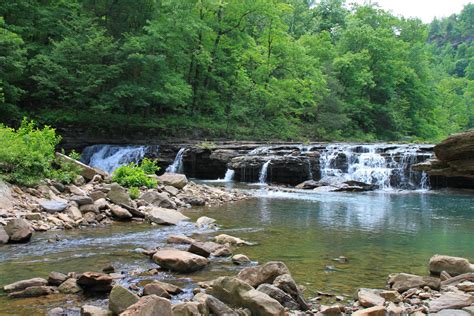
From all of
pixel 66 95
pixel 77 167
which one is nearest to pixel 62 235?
pixel 77 167

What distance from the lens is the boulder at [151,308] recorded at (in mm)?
3549

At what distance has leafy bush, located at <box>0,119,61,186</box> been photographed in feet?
32.0

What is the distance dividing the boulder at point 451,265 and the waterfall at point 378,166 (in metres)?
14.7

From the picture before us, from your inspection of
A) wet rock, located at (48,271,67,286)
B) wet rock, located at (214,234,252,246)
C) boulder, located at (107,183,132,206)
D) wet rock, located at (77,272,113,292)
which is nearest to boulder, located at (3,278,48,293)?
wet rock, located at (48,271,67,286)

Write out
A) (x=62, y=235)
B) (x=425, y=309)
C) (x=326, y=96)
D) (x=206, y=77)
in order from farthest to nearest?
1. (x=326, y=96)
2. (x=206, y=77)
3. (x=62, y=235)
4. (x=425, y=309)

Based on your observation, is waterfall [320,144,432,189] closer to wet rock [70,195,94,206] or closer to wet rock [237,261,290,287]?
wet rock [70,195,94,206]

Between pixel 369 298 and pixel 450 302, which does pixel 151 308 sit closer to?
pixel 369 298

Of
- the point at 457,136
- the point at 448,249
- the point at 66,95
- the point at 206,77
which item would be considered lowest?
the point at 448,249

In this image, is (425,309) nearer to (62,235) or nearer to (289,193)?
(62,235)

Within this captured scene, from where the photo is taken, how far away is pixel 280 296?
4.62 metres

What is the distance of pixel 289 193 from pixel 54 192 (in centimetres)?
978

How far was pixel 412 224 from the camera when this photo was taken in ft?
36.0

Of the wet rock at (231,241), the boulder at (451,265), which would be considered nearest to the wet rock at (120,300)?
the wet rock at (231,241)

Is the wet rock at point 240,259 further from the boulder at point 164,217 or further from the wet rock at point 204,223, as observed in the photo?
the boulder at point 164,217
